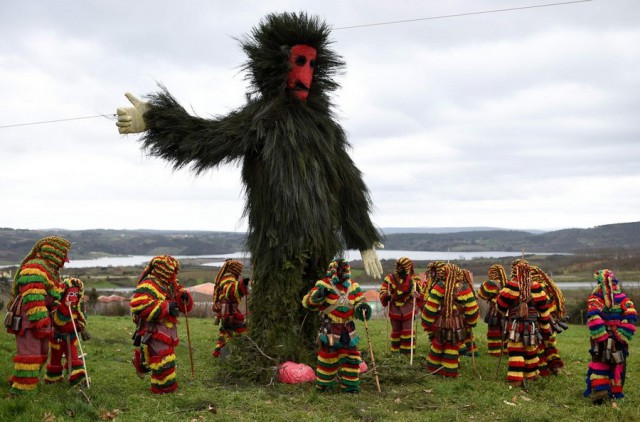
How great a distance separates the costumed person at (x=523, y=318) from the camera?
8.09 meters

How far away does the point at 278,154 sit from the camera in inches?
323

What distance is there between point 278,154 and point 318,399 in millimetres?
3507

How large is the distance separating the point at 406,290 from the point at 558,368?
278 centimetres

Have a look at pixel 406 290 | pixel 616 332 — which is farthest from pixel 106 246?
pixel 616 332

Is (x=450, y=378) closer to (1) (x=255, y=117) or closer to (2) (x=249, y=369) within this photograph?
(2) (x=249, y=369)

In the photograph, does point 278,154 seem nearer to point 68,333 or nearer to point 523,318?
point 68,333

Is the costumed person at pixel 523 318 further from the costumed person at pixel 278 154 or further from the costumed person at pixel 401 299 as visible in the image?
the costumed person at pixel 278 154

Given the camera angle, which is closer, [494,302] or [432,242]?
[494,302]

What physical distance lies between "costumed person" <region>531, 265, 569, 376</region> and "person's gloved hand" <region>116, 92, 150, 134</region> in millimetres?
6368

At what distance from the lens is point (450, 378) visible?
28.1 ft

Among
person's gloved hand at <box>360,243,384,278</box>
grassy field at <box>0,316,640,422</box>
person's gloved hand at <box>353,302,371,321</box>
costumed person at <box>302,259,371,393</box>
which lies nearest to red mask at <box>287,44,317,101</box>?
person's gloved hand at <box>360,243,384,278</box>

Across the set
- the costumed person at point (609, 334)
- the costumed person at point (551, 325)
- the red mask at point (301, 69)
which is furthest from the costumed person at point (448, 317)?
the red mask at point (301, 69)

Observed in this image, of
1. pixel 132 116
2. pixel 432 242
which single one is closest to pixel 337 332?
pixel 132 116

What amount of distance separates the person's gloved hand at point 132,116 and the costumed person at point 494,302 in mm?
6376
